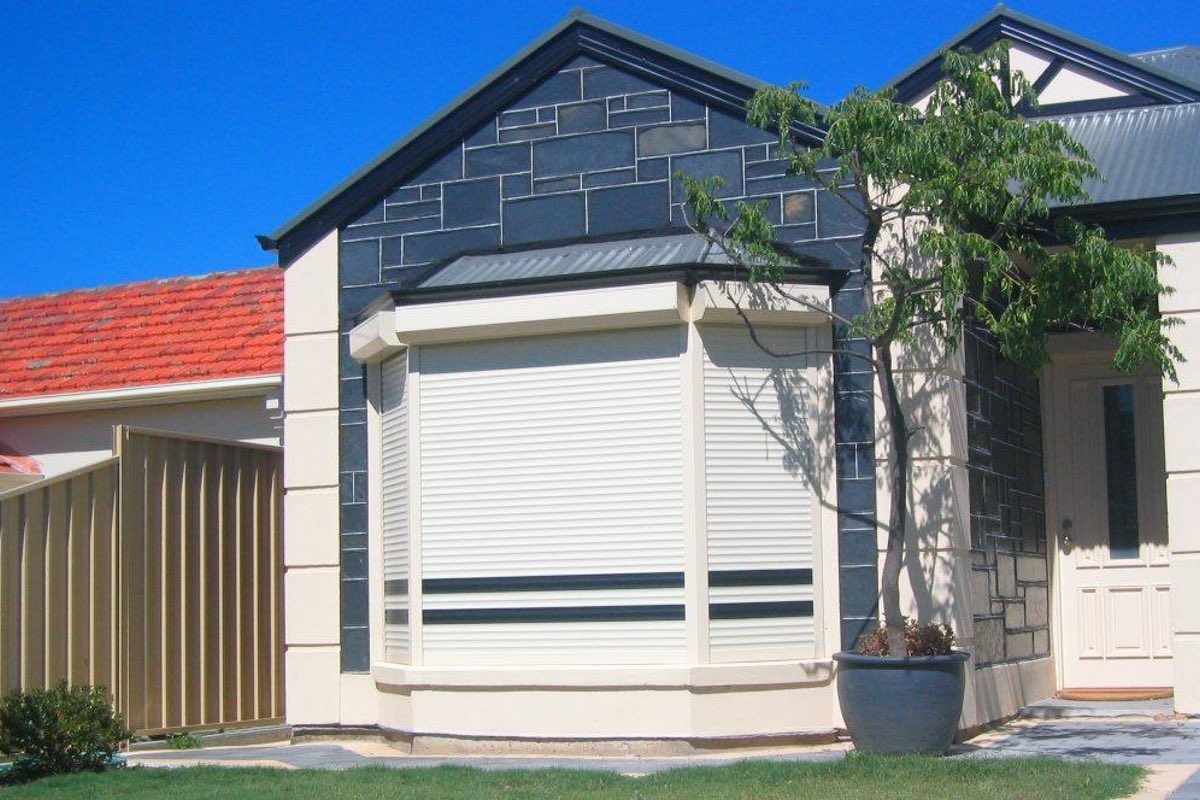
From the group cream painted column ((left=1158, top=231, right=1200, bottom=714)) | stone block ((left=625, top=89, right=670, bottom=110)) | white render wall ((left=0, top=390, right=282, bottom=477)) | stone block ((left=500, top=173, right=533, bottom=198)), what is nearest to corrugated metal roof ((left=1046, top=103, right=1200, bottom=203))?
cream painted column ((left=1158, top=231, right=1200, bottom=714))

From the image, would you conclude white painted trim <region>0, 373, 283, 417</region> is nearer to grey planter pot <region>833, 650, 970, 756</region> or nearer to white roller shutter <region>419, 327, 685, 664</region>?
white roller shutter <region>419, 327, 685, 664</region>

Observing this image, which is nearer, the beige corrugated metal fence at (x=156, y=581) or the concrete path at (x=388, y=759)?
the concrete path at (x=388, y=759)

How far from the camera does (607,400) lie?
10.5m

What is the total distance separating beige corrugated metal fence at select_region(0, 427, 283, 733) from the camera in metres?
11.5

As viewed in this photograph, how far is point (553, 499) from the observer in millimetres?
10602

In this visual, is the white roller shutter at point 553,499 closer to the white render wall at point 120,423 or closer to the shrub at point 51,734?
the shrub at point 51,734

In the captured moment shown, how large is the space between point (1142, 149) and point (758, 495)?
13.6ft

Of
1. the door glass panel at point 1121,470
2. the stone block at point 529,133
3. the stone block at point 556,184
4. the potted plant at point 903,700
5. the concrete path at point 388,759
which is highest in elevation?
the stone block at point 529,133

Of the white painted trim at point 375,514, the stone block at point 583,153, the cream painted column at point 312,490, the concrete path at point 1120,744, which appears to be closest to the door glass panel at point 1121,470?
the concrete path at point 1120,744

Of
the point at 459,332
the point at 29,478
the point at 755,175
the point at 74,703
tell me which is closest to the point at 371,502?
the point at 459,332

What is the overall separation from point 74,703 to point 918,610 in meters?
5.48

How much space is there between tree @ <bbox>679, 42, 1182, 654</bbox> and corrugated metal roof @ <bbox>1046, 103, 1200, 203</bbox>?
1.06 metres

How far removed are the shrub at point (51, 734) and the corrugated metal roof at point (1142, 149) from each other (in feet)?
24.6

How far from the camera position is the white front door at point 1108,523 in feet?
42.0
